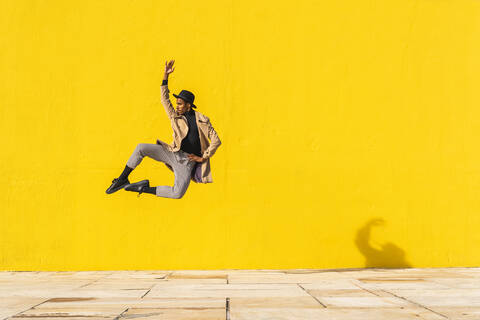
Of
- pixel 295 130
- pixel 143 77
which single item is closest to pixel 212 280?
pixel 295 130

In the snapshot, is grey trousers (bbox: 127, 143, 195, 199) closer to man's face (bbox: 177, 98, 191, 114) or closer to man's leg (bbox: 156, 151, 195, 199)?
man's leg (bbox: 156, 151, 195, 199)

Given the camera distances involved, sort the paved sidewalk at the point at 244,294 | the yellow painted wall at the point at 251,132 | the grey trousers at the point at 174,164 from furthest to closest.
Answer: the yellow painted wall at the point at 251,132, the grey trousers at the point at 174,164, the paved sidewalk at the point at 244,294

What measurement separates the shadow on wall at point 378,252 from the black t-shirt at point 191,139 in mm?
2534

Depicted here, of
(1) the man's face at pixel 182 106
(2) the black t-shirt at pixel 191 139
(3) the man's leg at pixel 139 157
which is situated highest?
(1) the man's face at pixel 182 106

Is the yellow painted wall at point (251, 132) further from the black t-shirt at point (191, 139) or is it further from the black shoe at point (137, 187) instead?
the black shoe at point (137, 187)

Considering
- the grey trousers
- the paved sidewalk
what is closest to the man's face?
the grey trousers

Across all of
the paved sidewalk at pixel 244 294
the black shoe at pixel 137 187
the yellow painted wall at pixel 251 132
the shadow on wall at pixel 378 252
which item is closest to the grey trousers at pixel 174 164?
the black shoe at pixel 137 187

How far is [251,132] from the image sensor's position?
20.8 feet

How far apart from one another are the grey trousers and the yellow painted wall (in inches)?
50.8

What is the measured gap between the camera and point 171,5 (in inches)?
253

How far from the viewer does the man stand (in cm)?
483

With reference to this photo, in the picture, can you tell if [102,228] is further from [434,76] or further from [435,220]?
[434,76]

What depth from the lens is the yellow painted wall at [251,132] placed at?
6.20 m

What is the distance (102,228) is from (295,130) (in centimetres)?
275
